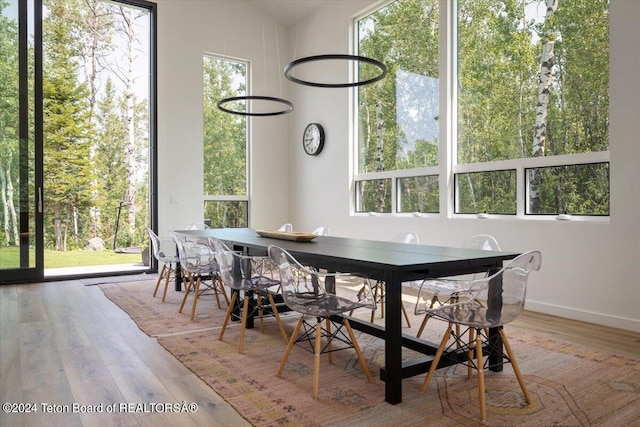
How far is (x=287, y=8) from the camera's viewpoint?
7676mm

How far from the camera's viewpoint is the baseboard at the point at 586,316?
3743mm

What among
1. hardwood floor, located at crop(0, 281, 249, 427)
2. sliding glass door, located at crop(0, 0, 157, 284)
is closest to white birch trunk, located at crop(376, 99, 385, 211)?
sliding glass door, located at crop(0, 0, 157, 284)

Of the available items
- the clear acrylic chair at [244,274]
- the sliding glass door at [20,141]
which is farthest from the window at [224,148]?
the clear acrylic chair at [244,274]

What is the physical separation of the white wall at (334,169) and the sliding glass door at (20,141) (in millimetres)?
1609

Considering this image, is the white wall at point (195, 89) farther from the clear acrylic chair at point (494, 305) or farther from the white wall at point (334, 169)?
the clear acrylic chair at point (494, 305)

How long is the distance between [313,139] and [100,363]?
17.2ft

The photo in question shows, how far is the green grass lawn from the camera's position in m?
5.99

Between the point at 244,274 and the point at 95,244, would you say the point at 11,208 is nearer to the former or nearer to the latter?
the point at 95,244

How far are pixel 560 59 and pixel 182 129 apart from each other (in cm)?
521

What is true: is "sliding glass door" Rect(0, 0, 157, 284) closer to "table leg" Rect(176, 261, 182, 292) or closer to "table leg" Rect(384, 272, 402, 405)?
"table leg" Rect(176, 261, 182, 292)

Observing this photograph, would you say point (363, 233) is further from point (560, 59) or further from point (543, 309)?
point (560, 59)

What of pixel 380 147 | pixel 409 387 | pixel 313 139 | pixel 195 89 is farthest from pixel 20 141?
pixel 409 387

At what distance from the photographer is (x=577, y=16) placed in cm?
420

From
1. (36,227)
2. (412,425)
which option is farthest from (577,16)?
(36,227)
